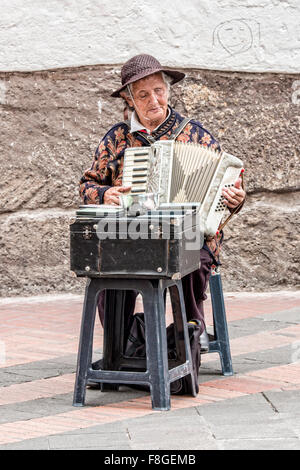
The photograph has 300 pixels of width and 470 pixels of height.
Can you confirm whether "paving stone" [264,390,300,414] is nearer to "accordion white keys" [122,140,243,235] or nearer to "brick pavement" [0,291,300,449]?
"brick pavement" [0,291,300,449]

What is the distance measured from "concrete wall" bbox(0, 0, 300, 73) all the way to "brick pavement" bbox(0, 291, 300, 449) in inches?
76.1

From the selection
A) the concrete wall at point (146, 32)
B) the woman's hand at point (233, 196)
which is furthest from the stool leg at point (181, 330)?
the concrete wall at point (146, 32)

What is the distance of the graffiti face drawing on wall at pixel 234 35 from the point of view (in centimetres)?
691

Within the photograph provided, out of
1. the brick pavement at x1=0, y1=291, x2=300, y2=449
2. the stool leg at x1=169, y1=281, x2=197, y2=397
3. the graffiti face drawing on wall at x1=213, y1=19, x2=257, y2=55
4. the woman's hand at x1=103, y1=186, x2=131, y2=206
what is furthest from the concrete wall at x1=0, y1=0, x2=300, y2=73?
the stool leg at x1=169, y1=281, x2=197, y2=397

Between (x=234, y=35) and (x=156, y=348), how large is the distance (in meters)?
3.78

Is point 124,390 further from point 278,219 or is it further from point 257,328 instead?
point 278,219

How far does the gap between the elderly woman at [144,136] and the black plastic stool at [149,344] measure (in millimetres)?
307

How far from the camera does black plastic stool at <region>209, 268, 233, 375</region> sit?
447 cm

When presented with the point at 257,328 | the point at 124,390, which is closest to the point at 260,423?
the point at 124,390

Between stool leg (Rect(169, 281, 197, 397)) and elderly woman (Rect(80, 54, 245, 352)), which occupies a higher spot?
elderly woman (Rect(80, 54, 245, 352))

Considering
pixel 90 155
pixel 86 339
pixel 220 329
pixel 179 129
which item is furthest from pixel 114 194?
pixel 90 155

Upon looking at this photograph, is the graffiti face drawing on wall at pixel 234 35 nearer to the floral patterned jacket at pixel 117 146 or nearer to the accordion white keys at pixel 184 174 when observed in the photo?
the floral patterned jacket at pixel 117 146

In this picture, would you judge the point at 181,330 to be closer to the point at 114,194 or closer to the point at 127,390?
the point at 127,390
